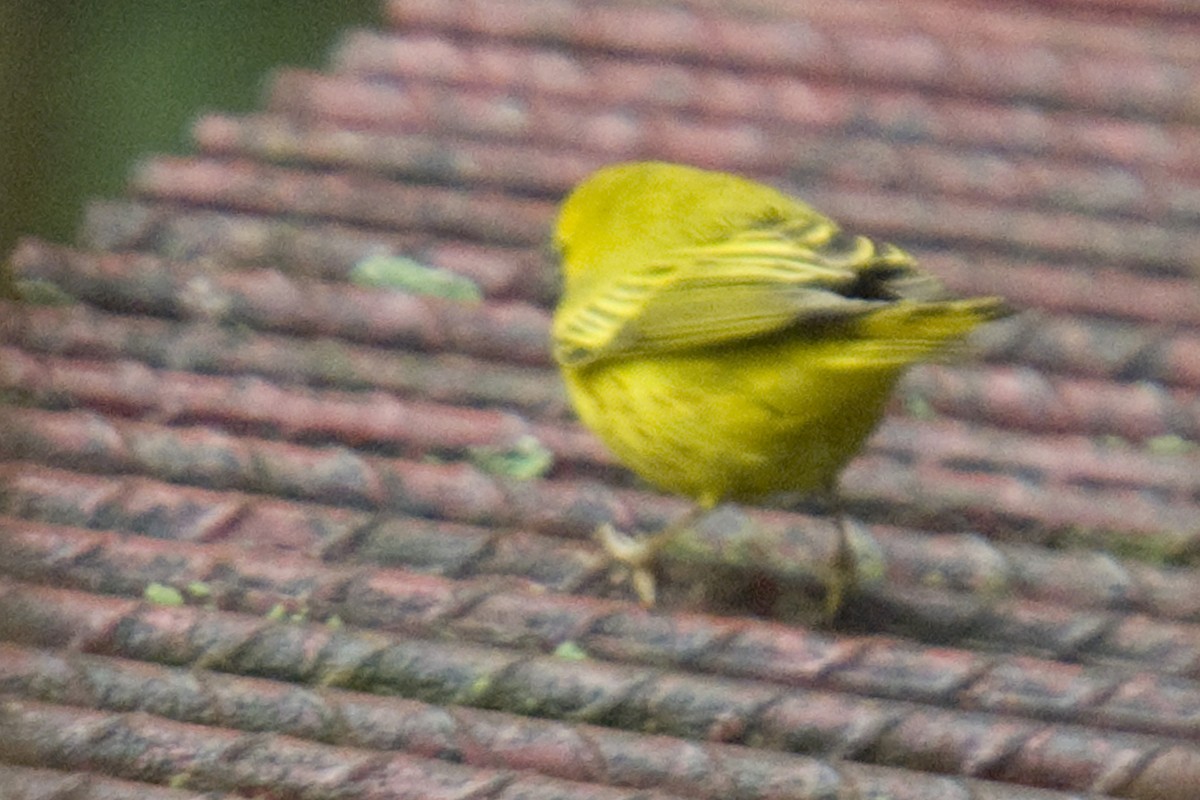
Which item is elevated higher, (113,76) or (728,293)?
(113,76)

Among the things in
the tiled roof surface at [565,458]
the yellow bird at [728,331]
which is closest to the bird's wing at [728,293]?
the yellow bird at [728,331]

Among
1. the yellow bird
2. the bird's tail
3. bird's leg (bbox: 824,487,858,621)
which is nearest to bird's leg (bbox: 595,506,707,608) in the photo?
the yellow bird

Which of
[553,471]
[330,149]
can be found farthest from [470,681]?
[330,149]

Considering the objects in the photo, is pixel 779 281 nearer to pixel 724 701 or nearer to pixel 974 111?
pixel 724 701

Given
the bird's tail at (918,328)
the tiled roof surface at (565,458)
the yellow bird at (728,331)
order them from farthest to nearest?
the yellow bird at (728,331), the bird's tail at (918,328), the tiled roof surface at (565,458)

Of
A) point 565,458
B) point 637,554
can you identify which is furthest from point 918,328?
point 565,458

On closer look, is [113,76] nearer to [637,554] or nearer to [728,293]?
[728,293]

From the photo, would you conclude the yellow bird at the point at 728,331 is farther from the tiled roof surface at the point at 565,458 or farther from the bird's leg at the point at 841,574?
the tiled roof surface at the point at 565,458

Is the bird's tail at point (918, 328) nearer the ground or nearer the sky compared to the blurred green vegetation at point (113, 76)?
nearer the ground
